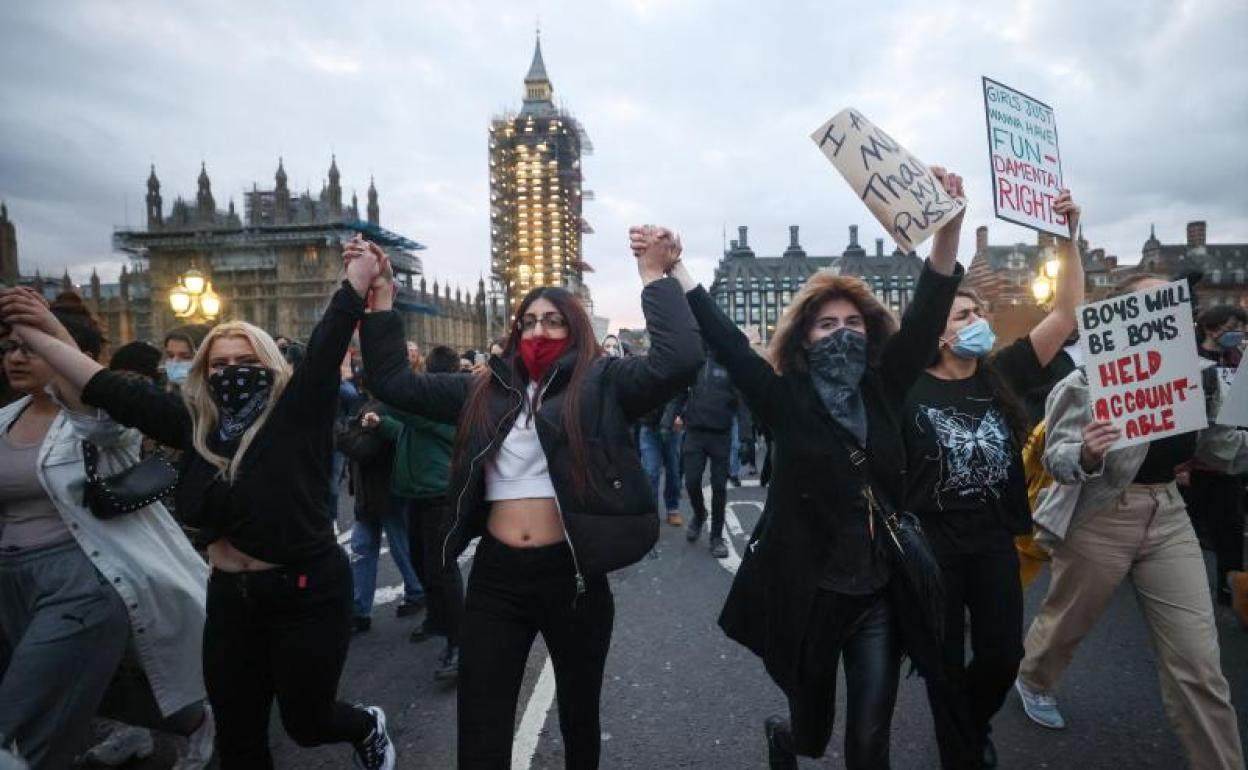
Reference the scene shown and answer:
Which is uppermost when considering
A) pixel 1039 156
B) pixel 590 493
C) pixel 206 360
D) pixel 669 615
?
pixel 1039 156

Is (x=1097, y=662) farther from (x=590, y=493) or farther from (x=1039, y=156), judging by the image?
(x=590, y=493)

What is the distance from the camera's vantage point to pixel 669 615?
16.1ft

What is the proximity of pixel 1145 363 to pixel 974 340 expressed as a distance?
2.14 ft

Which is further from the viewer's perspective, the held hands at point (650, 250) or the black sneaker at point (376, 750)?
the black sneaker at point (376, 750)

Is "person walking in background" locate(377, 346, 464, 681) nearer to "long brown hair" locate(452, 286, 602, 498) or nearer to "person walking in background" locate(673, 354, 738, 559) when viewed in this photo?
"long brown hair" locate(452, 286, 602, 498)

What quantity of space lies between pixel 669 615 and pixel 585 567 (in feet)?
9.80

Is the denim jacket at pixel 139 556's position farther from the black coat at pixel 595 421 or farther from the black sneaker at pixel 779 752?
the black sneaker at pixel 779 752

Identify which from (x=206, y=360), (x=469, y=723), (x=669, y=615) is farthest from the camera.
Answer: (x=669, y=615)

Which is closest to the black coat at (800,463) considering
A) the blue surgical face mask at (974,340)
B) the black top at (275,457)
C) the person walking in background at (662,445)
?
the blue surgical face mask at (974,340)

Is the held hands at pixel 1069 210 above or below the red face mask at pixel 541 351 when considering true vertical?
above

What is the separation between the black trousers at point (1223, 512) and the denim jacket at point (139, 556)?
251 inches

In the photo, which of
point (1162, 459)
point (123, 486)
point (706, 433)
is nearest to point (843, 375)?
point (1162, 459)

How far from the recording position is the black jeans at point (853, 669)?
2195 mm

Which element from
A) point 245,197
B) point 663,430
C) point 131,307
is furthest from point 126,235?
point 663,430
